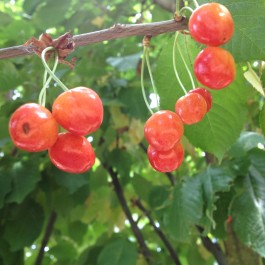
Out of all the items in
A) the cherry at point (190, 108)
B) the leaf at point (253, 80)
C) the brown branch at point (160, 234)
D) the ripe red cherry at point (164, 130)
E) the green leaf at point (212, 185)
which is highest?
the cherry at point (190, 108)

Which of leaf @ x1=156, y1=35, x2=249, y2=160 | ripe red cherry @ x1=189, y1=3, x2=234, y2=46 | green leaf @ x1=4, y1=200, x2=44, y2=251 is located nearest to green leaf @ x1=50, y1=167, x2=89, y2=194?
green leaf @ x1=4, y1=200, x2=44, y2=251

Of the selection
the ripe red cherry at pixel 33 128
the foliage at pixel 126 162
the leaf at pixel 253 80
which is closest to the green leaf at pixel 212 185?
the foliage at pixel 126 162

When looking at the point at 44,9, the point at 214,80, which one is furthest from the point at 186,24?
the point at 44,9

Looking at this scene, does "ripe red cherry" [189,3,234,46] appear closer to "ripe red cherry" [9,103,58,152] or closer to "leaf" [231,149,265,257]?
"ripe red cherry" [9,103,58,152]

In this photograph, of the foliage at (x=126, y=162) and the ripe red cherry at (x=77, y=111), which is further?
the foliage at (x=126, y=162)

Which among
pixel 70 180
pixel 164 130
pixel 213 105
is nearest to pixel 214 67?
pixel 164 130

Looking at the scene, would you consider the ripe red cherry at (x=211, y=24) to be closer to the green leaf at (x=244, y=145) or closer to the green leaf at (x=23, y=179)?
the green leaf at (x=244, y=145)

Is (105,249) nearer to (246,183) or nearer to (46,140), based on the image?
(246,183)
